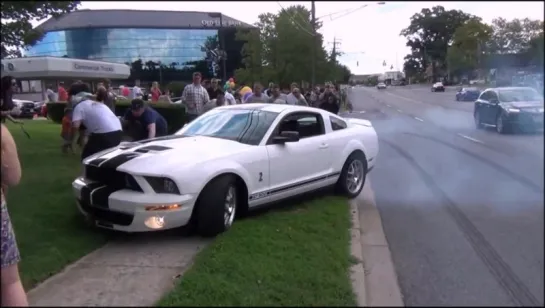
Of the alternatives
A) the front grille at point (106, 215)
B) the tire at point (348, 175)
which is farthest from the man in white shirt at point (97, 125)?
the tire at point (348, 175)

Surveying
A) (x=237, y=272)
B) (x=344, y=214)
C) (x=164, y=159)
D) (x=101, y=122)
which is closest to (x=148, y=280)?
(x=237, y=272)

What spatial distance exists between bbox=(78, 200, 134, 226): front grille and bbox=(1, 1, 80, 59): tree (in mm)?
2133

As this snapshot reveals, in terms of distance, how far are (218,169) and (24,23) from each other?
3.23m

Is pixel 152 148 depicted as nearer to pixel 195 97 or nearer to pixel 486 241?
pixel 486 241

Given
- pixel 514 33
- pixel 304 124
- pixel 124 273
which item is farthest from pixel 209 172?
pixel 514 33

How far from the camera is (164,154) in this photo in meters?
5.63

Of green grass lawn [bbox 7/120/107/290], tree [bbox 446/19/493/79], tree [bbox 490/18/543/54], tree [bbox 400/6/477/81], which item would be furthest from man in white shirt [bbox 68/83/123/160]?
tree [bbox 490/18/543/54]

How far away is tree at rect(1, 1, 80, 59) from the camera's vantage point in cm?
611

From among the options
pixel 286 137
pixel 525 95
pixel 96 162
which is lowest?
pixel 96 162

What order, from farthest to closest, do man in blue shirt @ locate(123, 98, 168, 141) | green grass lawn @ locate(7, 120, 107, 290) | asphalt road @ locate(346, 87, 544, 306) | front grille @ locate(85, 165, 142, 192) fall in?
man in blue shirt @ locate(123, 98, 168, 141) → front grille @ locate(85, 165, 142, 192) → green grass lawn @ locate(7, 120, 107, 290) → asphalt road @ locate(346, 87, 544, 306)

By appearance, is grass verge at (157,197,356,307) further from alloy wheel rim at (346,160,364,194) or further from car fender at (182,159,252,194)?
alloy wheel rim at (346,160,364,194)

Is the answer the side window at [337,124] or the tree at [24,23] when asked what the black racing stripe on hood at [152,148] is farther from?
the side window at [337,124]

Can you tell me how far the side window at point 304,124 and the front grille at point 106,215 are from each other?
224cm

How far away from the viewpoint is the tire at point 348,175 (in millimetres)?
7641
